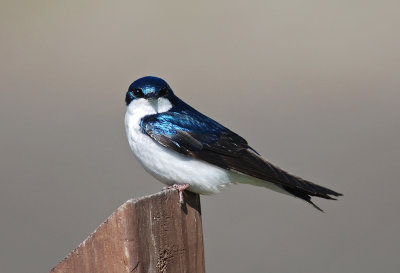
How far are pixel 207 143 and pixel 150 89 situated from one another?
0.29 meters

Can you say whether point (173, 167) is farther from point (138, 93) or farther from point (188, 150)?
point (138, 93)

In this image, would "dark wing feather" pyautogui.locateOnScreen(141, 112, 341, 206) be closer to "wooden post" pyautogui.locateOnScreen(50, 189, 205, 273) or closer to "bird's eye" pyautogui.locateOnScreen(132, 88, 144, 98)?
"bird's eye" pyautogui.locateOnScreen(132, 88, 144, 98)

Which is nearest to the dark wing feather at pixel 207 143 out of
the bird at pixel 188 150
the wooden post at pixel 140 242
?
the bird at pixel 188 150

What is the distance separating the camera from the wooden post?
73.5 inches

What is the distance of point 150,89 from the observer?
3203 mm

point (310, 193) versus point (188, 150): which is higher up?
point (188, 150)

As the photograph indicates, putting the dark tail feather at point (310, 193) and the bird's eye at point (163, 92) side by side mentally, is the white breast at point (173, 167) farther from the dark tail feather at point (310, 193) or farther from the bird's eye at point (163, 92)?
the dark tail feather at point (310, 193)

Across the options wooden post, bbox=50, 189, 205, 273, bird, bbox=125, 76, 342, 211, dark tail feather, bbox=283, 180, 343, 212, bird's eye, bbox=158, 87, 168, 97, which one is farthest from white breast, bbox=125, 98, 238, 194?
wooden post, bbox=50, 189, 205, 273

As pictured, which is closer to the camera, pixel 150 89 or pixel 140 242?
pixel 140 242

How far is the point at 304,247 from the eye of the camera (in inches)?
191

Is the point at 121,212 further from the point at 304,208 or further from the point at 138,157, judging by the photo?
the point at 304,208

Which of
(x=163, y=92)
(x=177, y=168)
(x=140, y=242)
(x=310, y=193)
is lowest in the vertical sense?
(x=140, y=242)

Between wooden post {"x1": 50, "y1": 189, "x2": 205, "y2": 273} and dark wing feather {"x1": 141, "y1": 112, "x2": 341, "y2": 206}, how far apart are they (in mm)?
885

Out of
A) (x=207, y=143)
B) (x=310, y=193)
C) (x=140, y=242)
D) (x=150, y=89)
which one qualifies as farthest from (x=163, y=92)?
(x=140, y=242)
